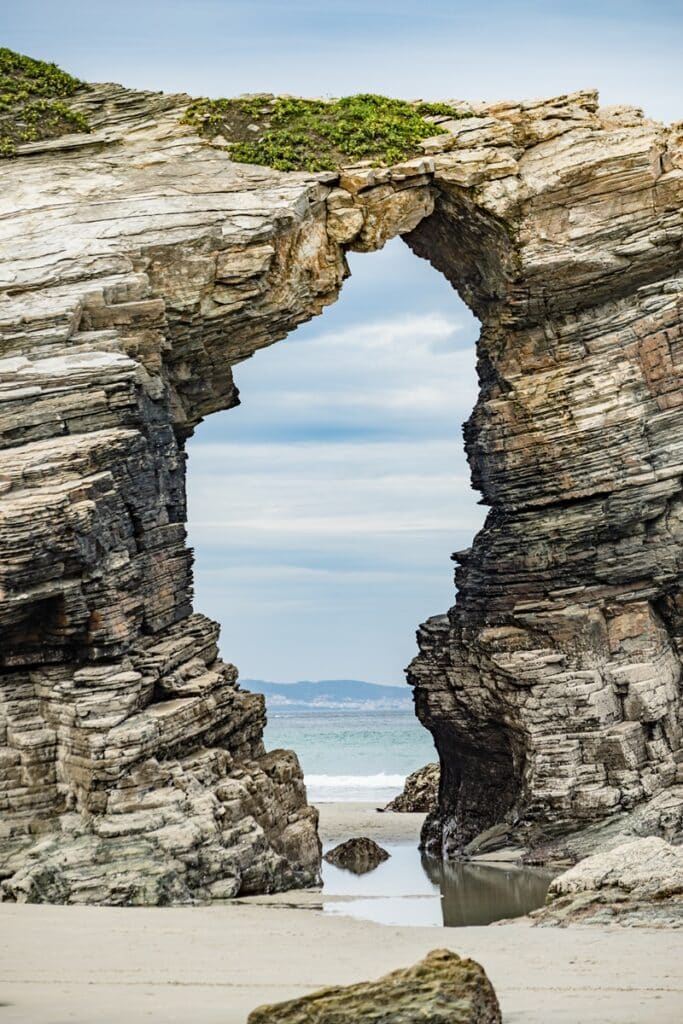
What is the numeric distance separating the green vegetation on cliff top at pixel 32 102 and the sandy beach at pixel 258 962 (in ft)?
72.0

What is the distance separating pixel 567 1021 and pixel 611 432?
24157 millimetres

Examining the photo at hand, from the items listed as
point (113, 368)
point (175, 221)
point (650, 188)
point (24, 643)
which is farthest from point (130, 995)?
Result: point (650, 188)

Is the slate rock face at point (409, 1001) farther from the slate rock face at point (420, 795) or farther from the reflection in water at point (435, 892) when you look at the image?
the slate rock face at point (420, 795)

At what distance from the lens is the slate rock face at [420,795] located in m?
52.9

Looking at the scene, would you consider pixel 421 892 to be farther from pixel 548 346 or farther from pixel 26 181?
pixel 26 181

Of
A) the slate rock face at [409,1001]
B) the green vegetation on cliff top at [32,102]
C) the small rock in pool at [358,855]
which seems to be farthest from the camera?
the small rock in pool at [358,855]

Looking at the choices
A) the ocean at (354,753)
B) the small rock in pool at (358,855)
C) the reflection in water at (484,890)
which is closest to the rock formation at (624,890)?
the reflection in water at (484,890)

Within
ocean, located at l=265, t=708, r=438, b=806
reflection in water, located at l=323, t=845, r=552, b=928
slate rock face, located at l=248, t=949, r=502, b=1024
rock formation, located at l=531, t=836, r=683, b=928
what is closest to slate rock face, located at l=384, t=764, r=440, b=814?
ocean, located at l=265, t=708, r=438, b=806

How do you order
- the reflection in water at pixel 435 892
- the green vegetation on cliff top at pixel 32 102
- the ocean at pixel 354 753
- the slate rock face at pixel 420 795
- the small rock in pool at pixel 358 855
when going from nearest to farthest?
the reflection in water at pixel 435 892
the green vegetation on cliff top at pixel 32 102
the small rock in pool at pixel 358 855
the slate rock face at pixel 420 795
the ocean at pixel 354 753

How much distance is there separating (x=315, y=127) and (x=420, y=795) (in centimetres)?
2632

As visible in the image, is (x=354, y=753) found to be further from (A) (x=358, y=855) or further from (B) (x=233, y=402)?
(B) (x=233, y=402)

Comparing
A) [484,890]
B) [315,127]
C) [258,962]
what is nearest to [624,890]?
[484,890]

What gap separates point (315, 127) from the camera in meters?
38.6

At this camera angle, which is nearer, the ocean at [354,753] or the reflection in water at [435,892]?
the reflection in water at [435,892]
